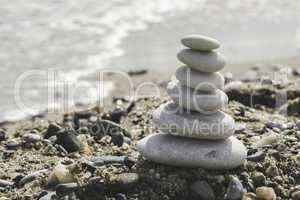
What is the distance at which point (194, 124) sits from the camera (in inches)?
230

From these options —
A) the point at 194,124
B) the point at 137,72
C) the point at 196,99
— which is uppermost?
the point at 196,99

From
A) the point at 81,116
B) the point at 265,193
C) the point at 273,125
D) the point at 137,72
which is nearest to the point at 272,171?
the point at 265,193

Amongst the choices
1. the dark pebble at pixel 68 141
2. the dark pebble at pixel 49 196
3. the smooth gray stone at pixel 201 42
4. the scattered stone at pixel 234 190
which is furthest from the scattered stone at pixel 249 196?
the dark pebble at pixel 68 141

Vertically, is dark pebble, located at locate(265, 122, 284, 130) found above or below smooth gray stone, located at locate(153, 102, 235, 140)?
below

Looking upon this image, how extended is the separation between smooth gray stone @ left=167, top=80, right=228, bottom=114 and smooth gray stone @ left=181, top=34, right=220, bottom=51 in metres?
0.39

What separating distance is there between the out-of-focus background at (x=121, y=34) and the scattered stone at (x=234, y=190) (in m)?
5.32

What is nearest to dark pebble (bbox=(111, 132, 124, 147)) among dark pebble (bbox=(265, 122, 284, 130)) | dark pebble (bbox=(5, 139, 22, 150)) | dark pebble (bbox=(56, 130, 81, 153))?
dark pebble (bbox=(56, 130, 81, 153))

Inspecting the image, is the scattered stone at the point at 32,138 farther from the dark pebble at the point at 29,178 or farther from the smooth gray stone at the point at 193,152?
the smooth gray stone at the point at 193,152

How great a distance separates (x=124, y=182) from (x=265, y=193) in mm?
1178

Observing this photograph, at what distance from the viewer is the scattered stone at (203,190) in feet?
18.7

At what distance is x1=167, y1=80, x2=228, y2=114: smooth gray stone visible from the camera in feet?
19.2

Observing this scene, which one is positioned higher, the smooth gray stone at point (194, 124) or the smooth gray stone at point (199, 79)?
the smooth gray stone at point (199, 79)

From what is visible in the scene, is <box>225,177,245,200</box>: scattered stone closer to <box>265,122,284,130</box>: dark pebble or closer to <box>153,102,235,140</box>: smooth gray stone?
<box>153,102,235,140</box>: smooth gray stone

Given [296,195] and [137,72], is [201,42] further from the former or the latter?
[137,72]
